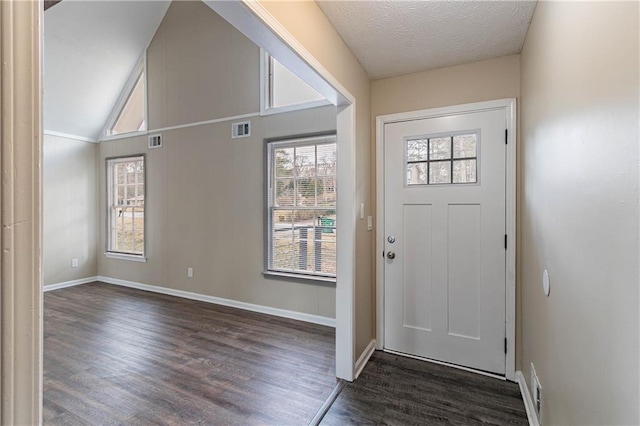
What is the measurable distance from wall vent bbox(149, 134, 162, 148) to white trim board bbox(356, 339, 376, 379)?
410cm

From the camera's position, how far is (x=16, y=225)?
1.63 ft

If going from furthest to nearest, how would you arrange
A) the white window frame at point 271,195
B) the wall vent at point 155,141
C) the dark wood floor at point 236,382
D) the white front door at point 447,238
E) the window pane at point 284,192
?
the wall vent at point 155,141 → the window pane at point 284,192 → the white window frame at point 271,195 → the white front door at point 447,238 → the dark wood floor at point 236,382

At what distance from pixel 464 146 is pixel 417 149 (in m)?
0.36

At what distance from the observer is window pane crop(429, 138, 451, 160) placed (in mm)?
2529

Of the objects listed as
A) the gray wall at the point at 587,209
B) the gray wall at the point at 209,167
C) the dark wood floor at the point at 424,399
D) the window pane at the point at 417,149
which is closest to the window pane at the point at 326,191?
the gray wall at the point at 209,167

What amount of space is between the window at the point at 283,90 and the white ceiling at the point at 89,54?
235 centimetres

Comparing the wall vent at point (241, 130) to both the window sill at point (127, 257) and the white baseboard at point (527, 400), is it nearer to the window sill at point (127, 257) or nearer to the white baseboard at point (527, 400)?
the window sill at point (127, 257)

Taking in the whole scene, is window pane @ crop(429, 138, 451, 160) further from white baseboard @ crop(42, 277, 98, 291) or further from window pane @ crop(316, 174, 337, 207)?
white baseboard @ crop(42, 277, 98, 291)

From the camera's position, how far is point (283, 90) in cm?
376

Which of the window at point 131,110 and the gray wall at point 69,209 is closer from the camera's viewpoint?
the gray wall at point 69,209

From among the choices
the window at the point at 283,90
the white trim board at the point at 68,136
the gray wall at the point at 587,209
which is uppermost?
the window at the point at 283,90

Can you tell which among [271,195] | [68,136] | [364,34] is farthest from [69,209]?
[364,34]

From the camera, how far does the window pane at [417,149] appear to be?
2600mm

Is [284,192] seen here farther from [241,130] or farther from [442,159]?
[442,159]
